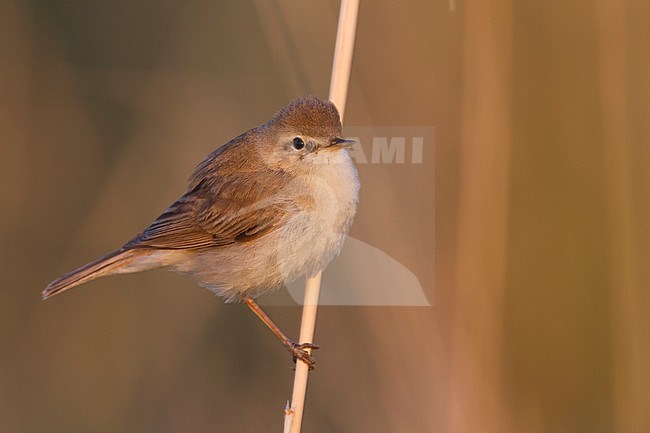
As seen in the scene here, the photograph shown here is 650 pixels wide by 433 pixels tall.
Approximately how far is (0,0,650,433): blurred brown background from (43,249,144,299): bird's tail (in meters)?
1.00

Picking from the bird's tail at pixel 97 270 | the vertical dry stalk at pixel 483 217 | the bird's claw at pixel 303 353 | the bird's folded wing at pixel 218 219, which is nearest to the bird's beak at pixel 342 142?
the bird's folded wing at pixel 218 219

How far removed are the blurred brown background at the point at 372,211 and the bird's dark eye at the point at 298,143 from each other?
52 centimetres

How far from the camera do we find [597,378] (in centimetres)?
386

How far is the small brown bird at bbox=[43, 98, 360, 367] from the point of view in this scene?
2869mm

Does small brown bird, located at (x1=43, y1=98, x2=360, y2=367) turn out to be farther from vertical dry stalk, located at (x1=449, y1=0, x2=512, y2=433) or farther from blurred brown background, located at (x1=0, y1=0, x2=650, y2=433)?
vertical dry stalk, located at (x1=449, y1=0, x2=512, y2=433)

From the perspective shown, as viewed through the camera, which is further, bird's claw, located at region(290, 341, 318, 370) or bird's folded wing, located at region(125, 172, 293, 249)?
bird's folded wing, located at region(125, 172, 293, 249)

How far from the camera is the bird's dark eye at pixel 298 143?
303cm

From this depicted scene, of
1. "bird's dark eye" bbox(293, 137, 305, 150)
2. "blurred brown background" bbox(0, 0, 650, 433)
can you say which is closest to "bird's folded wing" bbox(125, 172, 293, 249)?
"bird's dark eye" bbox(293, 137, 305, 150)

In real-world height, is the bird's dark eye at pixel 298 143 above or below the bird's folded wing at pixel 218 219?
Answer: above

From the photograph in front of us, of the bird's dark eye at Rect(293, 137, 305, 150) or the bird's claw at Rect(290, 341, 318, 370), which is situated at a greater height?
the bird's dark eye at Rect(293, 137, 305, 150)

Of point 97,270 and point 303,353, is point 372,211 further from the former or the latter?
point 97,270

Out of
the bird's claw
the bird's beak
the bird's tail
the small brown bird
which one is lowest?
the bird's claw

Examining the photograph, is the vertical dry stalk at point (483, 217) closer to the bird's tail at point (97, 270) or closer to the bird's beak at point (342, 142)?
the bird's beak at point (342, 142)

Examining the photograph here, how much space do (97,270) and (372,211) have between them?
4.12 feet
